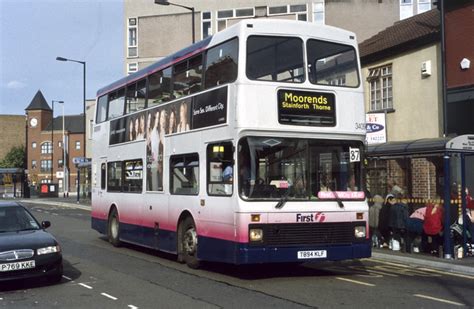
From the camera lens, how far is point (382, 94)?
22828 mm

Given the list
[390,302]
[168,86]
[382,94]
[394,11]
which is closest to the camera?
[390,302]

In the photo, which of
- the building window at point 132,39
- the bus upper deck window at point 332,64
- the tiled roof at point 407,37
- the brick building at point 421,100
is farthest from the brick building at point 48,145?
the bus upper deck window at point 332,64

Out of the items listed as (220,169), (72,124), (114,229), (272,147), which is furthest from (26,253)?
(72,124)

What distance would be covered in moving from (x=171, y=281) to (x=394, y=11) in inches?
1341

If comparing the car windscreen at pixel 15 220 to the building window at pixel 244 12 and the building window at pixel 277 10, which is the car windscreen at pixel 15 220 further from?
the building window at pixel 277 10

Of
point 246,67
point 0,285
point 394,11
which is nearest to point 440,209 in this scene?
point 246,67

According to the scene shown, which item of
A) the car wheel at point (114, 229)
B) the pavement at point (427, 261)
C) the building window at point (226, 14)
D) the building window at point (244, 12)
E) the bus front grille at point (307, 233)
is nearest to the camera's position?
the bus front grille at point (307, 233)

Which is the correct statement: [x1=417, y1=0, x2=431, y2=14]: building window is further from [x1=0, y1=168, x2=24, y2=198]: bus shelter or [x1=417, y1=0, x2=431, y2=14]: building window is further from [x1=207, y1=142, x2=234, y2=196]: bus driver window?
[x1=0, y1=168, x2=24, y2=198]: bus shelter

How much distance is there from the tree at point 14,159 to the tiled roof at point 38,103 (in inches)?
416

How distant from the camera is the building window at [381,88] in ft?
73.5

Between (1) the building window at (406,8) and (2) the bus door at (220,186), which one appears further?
(1) the building window at (406,8)

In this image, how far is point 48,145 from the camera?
100000mm

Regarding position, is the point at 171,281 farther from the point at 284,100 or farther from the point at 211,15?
the point at 211,15

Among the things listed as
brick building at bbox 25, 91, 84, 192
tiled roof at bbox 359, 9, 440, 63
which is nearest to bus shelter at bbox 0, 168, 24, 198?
brick building at bbox 25, 91, 84, 192
